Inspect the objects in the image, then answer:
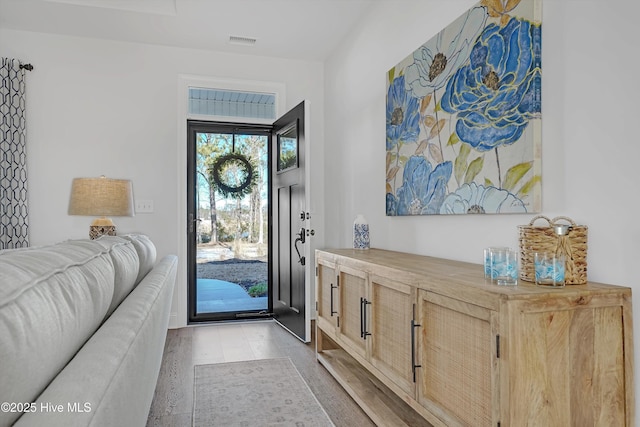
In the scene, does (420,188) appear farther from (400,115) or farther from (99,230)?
(99,230)

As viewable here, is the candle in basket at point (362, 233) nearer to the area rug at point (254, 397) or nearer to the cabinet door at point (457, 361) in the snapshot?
the area rug at point (254, 397)

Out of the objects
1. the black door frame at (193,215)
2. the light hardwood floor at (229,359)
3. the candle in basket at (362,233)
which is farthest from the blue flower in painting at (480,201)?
the black door frame at (193,215)

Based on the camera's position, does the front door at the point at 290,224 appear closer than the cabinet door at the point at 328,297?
No

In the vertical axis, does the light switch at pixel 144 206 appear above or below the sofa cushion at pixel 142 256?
above

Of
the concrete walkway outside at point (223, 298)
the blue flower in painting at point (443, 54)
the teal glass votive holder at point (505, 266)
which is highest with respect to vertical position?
the blue flower in painting at point (443, 54)

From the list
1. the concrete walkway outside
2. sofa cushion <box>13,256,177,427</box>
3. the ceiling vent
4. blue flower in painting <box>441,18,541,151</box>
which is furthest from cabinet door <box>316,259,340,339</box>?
the ceiling vent

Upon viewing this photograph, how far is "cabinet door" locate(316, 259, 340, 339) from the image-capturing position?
277 centimetres

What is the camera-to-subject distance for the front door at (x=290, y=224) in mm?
3686

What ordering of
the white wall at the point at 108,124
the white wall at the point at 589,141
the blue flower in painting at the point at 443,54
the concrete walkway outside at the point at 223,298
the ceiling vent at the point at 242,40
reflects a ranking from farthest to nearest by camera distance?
the concrete walkway outside at the point at 223,298, the ceiling vent at the point at 242,40, the white wall at the point at 108,124, the blue flower in painting at the point at 443,54, the white wall at the point at 589,141

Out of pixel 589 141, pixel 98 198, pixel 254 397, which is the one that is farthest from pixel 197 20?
pixel 589 141

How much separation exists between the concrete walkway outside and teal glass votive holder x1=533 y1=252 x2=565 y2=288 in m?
3.48

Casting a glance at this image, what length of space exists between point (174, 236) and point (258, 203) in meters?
0.91

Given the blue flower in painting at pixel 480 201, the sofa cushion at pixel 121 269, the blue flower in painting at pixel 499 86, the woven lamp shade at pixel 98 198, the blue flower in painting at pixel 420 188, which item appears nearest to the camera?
the sofa cushion at pixel 121 269

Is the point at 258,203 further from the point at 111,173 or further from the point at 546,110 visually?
the point at 546,110
